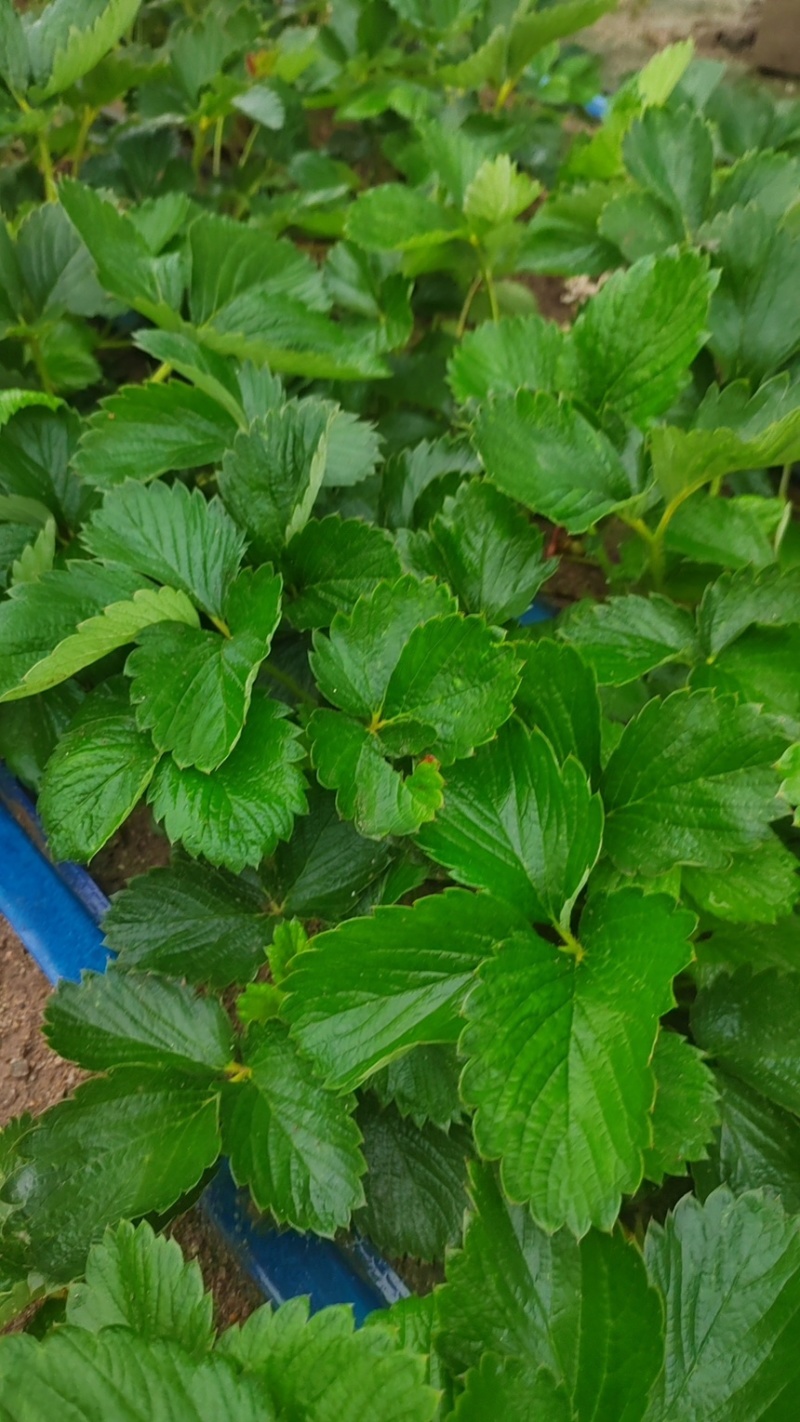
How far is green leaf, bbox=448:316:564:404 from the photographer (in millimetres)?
712

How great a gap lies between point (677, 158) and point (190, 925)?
76 centimetres

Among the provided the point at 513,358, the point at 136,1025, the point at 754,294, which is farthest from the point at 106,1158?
the point at 754,294

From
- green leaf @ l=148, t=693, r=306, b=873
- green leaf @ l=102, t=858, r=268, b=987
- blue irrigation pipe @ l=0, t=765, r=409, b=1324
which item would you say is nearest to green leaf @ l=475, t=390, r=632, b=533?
green leaf @ l=148, t=693, r=306, b=873

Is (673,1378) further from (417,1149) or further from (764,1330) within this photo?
(417,1149)

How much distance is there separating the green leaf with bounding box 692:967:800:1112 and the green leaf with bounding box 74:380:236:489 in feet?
1.72

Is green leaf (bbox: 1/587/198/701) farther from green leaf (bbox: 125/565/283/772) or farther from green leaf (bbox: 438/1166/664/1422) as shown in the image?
green leaf (bbox: 438/1166/664/1422)

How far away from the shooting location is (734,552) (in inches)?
25.9

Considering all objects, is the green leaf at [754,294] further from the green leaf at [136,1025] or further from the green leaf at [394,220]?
the green leaf at [136,1025]

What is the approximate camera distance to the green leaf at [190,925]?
61 cm

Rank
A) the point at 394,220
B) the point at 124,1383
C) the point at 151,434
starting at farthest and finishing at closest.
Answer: the point at 394,220, the point at 151,434, the point at 124,1383

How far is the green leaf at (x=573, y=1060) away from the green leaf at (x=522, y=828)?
0.12ft

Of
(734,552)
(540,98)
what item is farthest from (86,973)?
(540,98)

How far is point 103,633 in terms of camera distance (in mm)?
580

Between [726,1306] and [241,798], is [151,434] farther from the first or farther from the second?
[726,1306]
